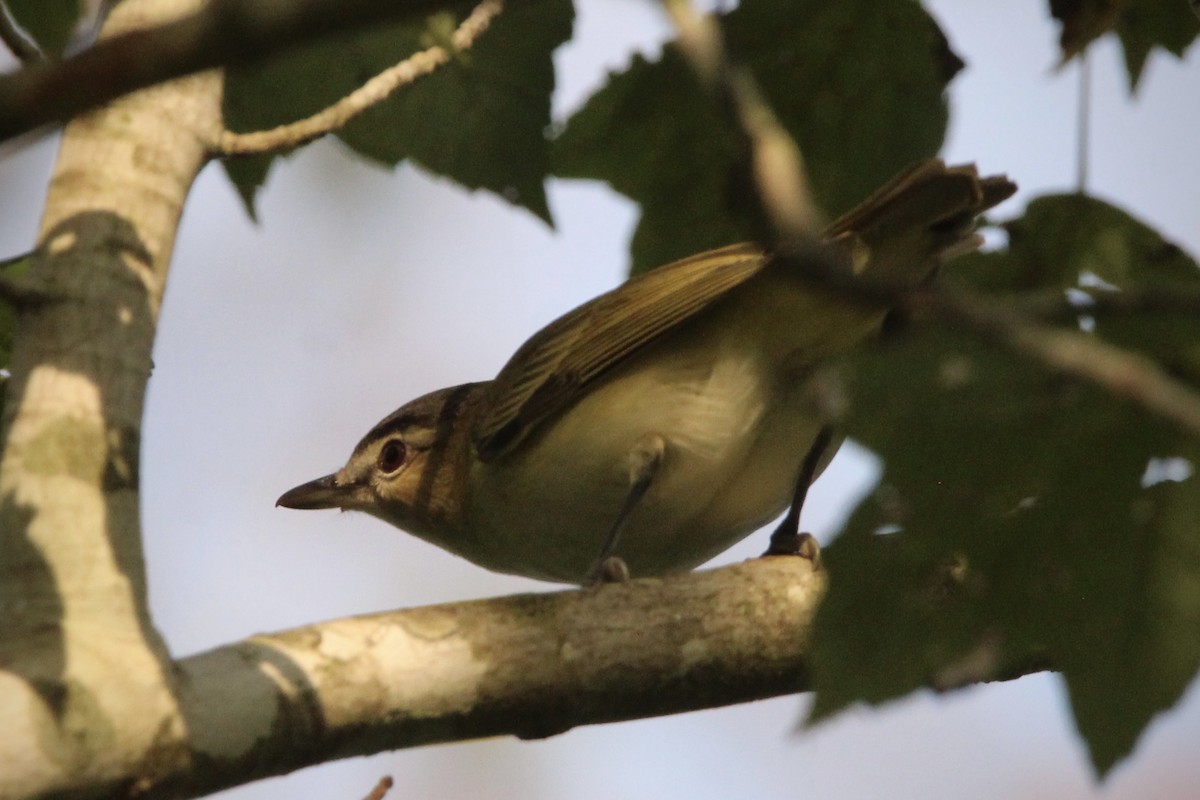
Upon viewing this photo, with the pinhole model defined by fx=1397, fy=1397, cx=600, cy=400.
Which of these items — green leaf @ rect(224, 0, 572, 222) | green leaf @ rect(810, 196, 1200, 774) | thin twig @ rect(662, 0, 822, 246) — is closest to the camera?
thin twig @ rect(662, 0, 822, 246)

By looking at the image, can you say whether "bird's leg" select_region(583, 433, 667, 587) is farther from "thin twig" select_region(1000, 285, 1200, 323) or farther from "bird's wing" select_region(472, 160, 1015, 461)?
"thin twig" select_region(1000, 285, 1200, 323)

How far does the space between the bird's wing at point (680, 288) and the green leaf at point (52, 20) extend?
206 centimetres

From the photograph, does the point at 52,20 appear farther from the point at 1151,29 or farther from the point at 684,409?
the point at 1151,29

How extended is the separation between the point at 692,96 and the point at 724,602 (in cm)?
151

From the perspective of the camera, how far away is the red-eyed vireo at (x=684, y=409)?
4.16 metres

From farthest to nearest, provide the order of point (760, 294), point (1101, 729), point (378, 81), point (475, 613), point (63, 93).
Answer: point (760, 294), point (378, 81), point (475, 613), point (1101, 729), point (63, 93)

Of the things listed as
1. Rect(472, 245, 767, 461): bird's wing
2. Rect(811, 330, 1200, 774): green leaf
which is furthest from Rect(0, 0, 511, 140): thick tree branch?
Rect(472, 245, 767, 461): bird's wing

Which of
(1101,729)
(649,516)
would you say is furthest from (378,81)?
(1101,729)

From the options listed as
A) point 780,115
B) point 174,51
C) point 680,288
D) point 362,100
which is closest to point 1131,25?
point 780,115

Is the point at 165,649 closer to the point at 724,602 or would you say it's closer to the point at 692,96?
the point at 724,602

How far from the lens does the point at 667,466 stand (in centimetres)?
441

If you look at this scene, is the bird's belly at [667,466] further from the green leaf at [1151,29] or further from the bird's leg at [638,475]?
the green leaf at [1151,29]

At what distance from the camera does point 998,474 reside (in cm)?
221

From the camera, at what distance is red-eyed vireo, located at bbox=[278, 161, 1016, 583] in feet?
13.7
